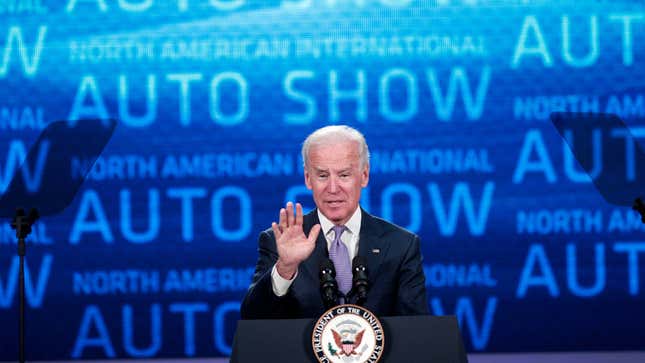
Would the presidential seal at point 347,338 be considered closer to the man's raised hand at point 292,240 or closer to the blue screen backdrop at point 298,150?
the man's raised hand at point 292,240

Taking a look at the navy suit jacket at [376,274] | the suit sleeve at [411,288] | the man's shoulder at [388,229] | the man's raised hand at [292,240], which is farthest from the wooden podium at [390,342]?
the man's shoulder at [388,229]

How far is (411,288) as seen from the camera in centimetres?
240

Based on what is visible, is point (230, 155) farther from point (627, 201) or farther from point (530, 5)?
point (627, 201)

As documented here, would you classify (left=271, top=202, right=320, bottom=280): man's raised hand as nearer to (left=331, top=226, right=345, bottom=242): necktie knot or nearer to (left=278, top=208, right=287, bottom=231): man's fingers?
(left=278, top=208, right=287, bottom=231): man's fingers

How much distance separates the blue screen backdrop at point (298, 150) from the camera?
5035 mm

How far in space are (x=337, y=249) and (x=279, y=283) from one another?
9.8 inches

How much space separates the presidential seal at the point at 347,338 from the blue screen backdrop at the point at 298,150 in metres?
3.25

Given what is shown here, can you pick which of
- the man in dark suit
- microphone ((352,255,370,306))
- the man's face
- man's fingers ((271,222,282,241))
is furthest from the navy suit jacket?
microphone ((352,255,370,306))

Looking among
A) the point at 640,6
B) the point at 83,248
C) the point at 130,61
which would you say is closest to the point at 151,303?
the point at 83,248

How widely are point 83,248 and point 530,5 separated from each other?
301cm

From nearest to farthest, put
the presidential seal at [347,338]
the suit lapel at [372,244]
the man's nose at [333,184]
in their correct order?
the presidential seal at [347,338] → the man's nose at [333,184] → the suit lapel at [372,244]

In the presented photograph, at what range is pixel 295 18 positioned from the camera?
5121mm

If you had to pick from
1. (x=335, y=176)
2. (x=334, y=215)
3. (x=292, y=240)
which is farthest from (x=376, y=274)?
(x=292, y=240)

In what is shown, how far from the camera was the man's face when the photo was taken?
2.27m
